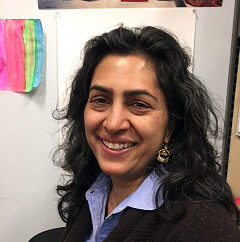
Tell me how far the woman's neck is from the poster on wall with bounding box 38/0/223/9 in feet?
2.82

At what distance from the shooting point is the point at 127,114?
2.65ft

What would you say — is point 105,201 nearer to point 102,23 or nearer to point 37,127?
point 37,127

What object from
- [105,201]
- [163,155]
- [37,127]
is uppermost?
[163,155]

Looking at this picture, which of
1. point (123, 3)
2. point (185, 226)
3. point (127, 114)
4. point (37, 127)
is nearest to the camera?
point (185, 226)

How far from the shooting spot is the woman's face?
794 mm

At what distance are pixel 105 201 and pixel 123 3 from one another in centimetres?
94

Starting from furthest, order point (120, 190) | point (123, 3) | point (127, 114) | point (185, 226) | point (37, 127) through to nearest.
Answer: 1. point (37, 127)
2. point (123, 3)
3. point (120, 190)
4. point (127, 114)
5. point (185, 226)

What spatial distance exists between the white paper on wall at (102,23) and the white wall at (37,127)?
1.6 inches

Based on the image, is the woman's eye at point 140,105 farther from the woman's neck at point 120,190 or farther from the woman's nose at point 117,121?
the woman's neck at point 120,190

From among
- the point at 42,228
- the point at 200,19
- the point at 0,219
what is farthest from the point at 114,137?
the point at 0,219

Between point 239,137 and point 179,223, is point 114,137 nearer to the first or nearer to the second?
point 179,223

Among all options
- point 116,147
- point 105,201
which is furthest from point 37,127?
point 116,147

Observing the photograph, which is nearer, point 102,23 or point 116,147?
point 116,147

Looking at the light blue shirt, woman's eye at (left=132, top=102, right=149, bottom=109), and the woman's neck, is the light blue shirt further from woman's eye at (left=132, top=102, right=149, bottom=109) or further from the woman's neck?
woman's eye at (left=132, top=102, right=149, bottom=109)
